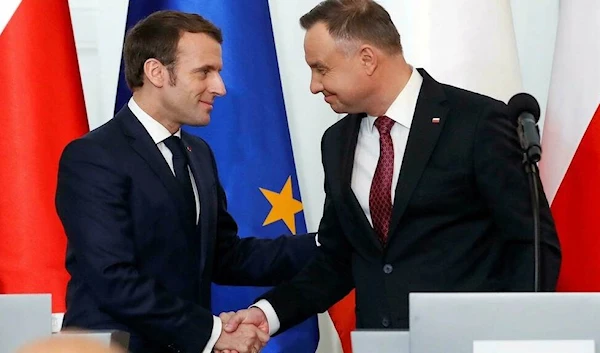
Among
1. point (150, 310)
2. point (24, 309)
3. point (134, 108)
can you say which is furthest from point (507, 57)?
point (24, 309)

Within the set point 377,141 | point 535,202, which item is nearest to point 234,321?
point 377,141

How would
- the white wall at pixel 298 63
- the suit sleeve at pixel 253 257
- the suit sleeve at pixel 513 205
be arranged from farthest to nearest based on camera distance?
the white wall at pixel 298 63 < the suit sleeve at pixel 253 257 < the suit sleeve at pixel 513 205

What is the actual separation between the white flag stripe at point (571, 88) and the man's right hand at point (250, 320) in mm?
956

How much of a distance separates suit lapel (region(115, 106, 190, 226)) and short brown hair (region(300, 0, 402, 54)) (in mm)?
496

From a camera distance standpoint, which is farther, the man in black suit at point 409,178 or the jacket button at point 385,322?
the jacket button at point 385,322

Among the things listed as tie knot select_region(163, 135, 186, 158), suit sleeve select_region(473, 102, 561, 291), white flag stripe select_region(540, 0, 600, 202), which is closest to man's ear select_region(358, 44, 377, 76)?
suit sleeve select_region(473, 102, 561, 291)

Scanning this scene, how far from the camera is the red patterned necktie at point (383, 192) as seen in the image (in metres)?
2.53

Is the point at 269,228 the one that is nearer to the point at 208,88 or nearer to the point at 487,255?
the point at 208,88

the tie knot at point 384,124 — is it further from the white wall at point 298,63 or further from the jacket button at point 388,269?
the white wall at point 298,63

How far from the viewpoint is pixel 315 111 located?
4000 millimetres

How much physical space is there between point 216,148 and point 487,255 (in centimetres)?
116

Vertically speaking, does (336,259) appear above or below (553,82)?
below

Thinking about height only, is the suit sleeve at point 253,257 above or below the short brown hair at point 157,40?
below

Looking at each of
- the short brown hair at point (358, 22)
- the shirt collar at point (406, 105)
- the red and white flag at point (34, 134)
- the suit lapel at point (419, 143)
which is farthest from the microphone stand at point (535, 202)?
the red and white flag at point (34, 134)
